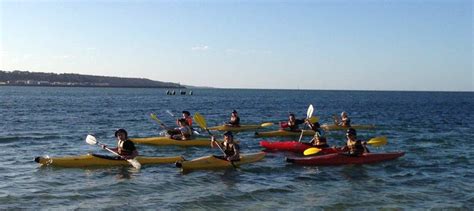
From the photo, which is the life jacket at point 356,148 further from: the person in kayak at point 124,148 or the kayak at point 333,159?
the person in kayak at point 124,148

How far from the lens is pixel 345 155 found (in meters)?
16.2

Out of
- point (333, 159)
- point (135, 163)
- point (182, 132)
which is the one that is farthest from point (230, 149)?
point (182, 132)

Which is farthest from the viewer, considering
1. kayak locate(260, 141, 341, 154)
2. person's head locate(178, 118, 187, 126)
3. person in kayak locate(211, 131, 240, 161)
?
person's head locate(178, 118, 187, 126)

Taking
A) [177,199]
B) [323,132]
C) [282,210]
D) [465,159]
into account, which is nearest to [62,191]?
[177,199]

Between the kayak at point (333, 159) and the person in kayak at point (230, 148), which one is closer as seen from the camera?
the person in kayak at point (230, 148)

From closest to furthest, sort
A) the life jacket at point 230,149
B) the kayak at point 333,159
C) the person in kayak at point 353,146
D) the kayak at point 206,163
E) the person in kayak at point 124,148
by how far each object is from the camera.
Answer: the kayak at point 206,163 < the person in kayak at point 124,148 < the life jacket at point 230,149 < the kayak at point 333,159 < the person in kayak at point 353,146

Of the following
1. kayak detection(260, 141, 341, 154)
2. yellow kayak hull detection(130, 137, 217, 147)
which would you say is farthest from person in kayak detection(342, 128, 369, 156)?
yellow kayak hull detection(130, 137, 217, 147)

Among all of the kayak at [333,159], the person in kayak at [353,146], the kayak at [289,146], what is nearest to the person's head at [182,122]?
the kayak at [289,146]

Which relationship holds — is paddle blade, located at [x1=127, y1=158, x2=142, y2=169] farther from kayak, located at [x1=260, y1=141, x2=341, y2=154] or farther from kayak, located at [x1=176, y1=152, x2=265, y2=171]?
kayak, located at [x1=260, y1=141, x2=341, y2=154]

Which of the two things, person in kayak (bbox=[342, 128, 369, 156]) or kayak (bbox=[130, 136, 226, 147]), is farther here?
kayak (bbox=[130, 136, 226, 147])

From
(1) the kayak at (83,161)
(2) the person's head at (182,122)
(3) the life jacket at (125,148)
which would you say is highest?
(2) the person's head at (182,122)

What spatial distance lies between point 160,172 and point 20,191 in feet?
13.0

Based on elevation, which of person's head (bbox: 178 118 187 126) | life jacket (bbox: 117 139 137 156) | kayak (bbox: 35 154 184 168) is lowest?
kayak (bbox: 35 154 184 168)

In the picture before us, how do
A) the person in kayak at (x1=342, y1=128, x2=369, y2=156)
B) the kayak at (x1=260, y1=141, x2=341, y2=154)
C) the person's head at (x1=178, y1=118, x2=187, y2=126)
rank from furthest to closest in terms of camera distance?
the person's head at (x1=178, y1=118, x2=187, y2=126) < the kayak at (x1=260, y1=141, x2=341, y2=154) < the person in kayak at (x1=342, y1=128, x2=369, y2=156)
